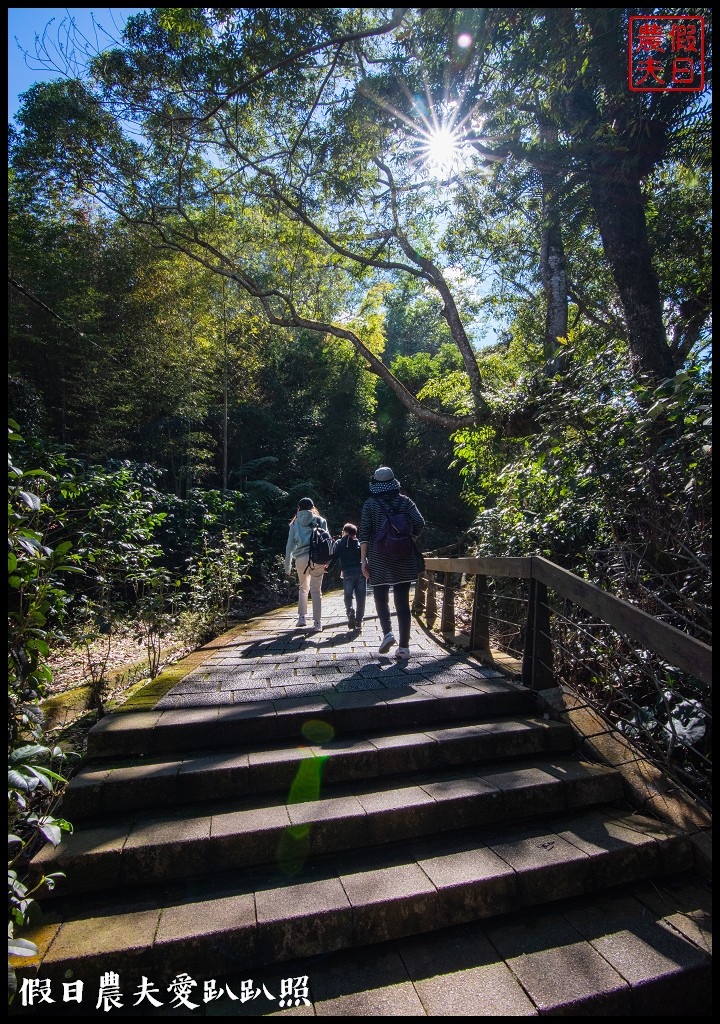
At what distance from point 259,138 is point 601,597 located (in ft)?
32.4

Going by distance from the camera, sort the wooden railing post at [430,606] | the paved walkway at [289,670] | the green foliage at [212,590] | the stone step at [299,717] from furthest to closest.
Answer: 1. the wooden railing post at [430,606]
2. the green foliage at [212,590]
3. the paved walkway at [289,670]
4. the stone step at [299,717]

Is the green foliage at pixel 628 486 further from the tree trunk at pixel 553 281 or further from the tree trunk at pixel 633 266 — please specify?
the tree trunk at pixel 553 281

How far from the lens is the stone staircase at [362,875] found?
1840mm

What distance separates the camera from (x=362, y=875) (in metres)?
2.22

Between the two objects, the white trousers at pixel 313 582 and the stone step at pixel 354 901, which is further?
the white trousers at pixel 313 582

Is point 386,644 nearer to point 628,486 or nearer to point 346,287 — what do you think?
point 628,486

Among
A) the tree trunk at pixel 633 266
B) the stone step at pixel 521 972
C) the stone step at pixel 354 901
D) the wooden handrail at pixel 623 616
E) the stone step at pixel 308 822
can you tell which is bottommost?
the stone step at pixel 521 972

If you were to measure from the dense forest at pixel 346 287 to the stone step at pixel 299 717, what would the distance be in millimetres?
724

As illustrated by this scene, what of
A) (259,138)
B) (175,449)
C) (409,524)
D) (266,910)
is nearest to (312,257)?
(259,138)

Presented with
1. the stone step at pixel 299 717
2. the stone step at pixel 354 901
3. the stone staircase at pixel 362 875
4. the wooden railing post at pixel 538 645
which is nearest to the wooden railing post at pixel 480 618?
the wooden railing post at pixel 538 645

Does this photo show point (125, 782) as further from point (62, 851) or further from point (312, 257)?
point (312, 257)

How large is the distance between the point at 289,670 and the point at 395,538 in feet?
4.92

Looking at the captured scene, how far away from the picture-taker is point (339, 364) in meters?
21.1

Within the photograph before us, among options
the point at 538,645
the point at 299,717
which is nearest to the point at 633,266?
the point at 538,645
